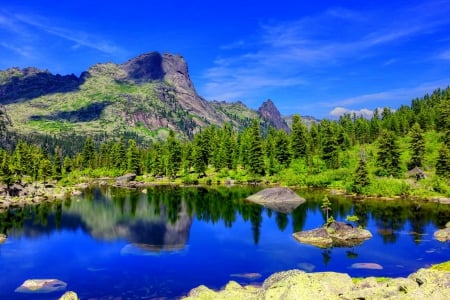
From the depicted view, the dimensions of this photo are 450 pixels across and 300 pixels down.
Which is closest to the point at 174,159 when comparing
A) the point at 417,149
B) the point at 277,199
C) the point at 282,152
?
the point at 282,152

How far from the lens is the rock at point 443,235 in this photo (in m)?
58.6

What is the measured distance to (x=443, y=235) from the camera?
5941 centimetres

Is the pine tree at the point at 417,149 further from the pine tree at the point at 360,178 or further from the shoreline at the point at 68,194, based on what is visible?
the shoreline at the point at 68,194

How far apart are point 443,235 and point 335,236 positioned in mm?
15793

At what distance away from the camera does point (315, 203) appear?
92.0m

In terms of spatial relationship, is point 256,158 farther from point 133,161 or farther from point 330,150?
point 133,161

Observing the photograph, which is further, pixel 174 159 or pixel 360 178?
pixel 174 159

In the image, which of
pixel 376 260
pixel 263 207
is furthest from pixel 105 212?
pixel 376 260

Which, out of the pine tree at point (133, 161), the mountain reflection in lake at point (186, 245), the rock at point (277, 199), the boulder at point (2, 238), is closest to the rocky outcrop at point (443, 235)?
the mountain reflection in lake at point (186, 245)

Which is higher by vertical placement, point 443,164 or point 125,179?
point 443,164

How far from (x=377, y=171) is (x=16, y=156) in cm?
12501

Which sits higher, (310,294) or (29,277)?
(310,294)

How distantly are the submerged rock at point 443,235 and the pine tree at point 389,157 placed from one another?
170 ft

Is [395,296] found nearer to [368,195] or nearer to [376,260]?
[376,260]
